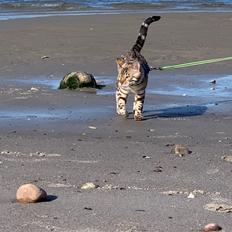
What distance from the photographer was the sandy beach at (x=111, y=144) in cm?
510

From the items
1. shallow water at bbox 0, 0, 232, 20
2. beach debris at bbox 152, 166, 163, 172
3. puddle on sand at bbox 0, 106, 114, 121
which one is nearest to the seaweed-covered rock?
puddle on sand at bbox 0, 106, 114, 121

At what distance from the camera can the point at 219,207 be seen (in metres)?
5.26

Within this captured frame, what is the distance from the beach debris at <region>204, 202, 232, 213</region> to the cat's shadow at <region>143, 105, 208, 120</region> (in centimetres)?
393

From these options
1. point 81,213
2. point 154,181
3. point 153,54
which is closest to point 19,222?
point 81,213

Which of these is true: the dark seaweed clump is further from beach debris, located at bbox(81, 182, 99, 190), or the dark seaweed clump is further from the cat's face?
beach debris, located at bbox(81, 182, 99, 190)

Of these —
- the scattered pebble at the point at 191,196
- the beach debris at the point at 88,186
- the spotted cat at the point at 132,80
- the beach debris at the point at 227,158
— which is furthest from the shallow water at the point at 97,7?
the scattered pebble at the point at 191,196

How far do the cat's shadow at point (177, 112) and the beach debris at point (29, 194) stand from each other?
4041mm

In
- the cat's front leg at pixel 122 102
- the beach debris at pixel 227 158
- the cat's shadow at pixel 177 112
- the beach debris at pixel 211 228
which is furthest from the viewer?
the cat's shadow at pixel 177 112

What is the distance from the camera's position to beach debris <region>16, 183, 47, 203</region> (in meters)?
5.26

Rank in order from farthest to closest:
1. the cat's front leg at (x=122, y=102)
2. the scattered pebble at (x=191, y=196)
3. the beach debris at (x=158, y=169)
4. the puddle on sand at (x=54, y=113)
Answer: the cat's front leg at (x=122, y=102) < the puddle on sand at (x=54, y=113) < the beach debris at (x=158, y=169) < the scattered pebble at (x=191, y=196)

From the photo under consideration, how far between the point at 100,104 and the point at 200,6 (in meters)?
20.2

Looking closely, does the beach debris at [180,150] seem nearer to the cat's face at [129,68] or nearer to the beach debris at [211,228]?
the cat's face at [129,68]

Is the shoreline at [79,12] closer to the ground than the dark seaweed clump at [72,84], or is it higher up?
closer to the ground

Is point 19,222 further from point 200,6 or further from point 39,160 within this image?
point 200,6
